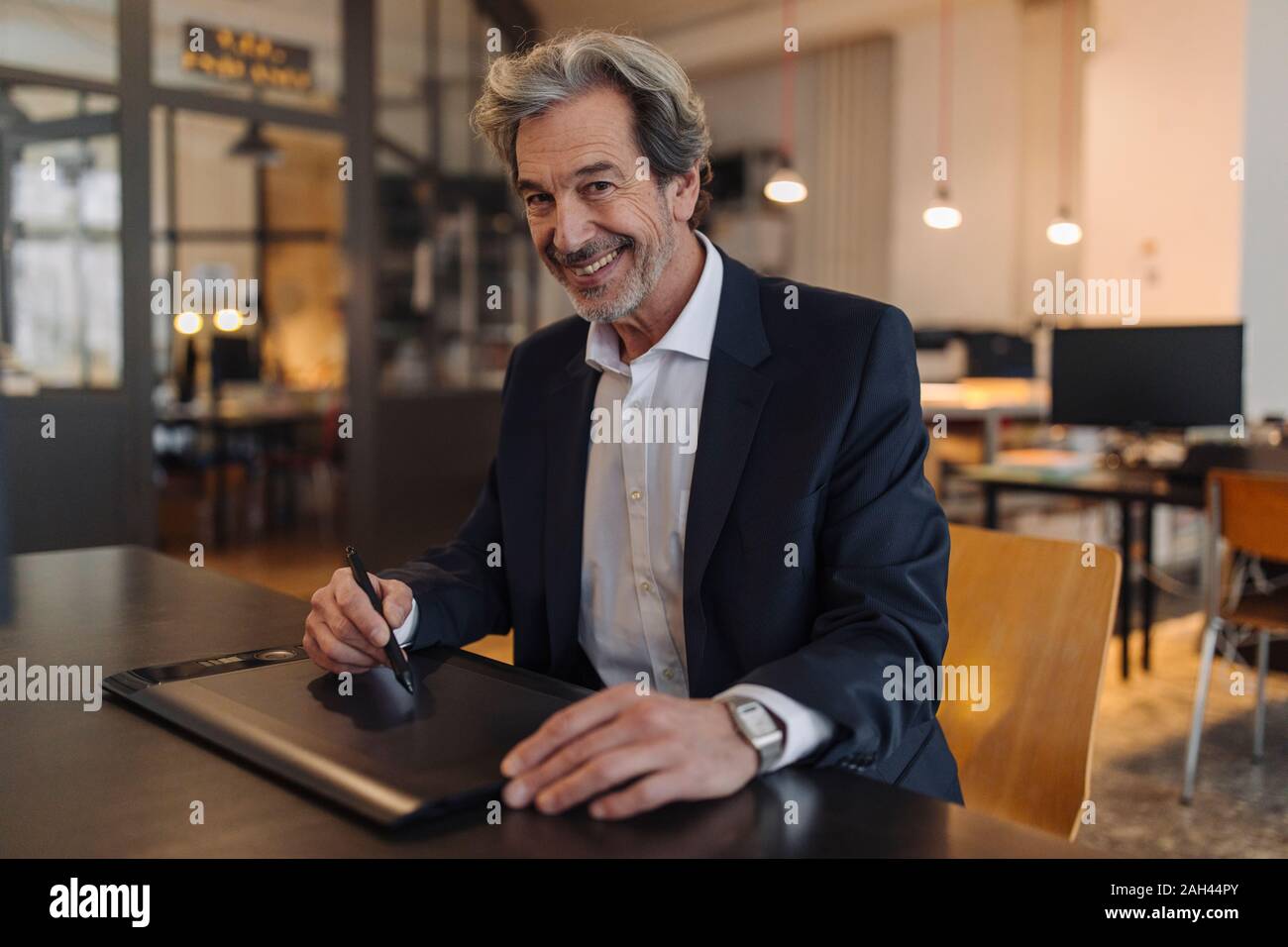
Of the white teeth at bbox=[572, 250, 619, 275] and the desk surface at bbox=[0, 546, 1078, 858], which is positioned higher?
the white teeth at bbox=[572, 250, 619, 275]

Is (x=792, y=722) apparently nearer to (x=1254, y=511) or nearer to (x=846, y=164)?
(x=1254, y=511)

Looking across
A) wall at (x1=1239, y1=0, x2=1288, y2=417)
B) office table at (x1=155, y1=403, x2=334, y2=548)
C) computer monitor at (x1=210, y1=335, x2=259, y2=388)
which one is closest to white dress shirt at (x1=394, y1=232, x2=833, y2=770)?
wall at (x1=1239, y1=0, x2=1288, y2=417)

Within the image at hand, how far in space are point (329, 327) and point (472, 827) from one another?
1152 centimetres

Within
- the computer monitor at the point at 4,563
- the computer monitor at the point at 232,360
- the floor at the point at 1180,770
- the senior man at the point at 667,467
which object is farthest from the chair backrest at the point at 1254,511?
the computer monitor at the point at 232,360

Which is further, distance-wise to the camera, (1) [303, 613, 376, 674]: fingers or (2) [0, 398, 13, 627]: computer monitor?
(2) [0, 398, 13, 627]: computer monitor

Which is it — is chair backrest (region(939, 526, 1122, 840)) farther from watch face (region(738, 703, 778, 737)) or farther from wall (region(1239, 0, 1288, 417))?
wall (region(1239, 0, 1288, 417))

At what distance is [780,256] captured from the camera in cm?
973

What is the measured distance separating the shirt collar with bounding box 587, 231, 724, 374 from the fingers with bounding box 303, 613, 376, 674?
1.98 ft

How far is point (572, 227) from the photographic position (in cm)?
151

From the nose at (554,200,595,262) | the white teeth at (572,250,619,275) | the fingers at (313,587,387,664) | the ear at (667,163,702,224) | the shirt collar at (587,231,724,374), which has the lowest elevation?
the fingers at (313,587,387,664)

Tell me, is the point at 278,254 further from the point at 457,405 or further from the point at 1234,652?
the point at 1234,652

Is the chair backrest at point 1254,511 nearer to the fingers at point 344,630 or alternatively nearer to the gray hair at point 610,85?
the gray hair at point 610,85

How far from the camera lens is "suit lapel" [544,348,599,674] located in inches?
60.1
